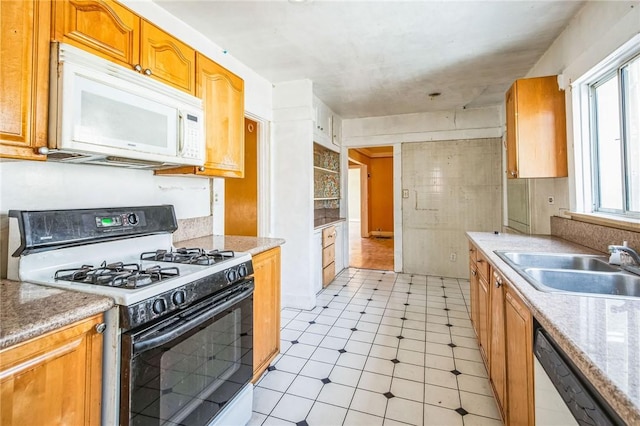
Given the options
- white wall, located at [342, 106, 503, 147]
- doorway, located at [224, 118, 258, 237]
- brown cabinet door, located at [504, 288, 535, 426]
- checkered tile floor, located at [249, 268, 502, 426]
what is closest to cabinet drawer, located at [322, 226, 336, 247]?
checkered tile floor, located at [249, 268, 502, 426]

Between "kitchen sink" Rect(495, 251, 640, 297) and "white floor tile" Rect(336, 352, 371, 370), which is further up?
"kitchen sink" Rect(495, 251, 640, 297)

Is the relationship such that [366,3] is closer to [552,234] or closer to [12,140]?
[12,140]

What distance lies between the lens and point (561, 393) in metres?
0.82

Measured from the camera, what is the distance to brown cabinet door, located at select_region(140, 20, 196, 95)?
1578 millimetres

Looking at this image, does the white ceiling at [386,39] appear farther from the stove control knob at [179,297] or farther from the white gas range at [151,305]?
the stove control knob at [179,297]

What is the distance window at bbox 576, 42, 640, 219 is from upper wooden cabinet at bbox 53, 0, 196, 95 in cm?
253

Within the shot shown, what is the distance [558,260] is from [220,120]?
2321 mm

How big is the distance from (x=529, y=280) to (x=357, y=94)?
10.1 ft

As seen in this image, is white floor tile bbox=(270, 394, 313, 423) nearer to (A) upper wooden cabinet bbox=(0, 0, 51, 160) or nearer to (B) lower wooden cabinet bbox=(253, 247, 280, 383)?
(B) lower wooden cabinet bbox=(253, 247, 280, 383)

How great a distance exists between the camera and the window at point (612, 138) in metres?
1.71

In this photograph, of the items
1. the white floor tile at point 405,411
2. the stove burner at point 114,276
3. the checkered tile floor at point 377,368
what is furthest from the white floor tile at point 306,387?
the stove burner at point 114,276

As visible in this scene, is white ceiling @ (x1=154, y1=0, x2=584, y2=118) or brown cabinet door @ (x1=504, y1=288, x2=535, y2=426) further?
white ceiling @ (x1=154, y1=0, x2=584, y2=118)

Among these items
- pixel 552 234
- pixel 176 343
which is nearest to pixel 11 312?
pixel 176 343

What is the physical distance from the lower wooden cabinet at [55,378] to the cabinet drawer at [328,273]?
9.93 ft
